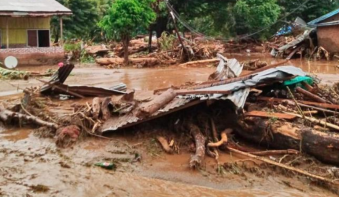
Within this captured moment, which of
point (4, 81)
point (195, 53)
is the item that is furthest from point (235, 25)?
point (4, 81)

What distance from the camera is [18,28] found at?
22.5 meters

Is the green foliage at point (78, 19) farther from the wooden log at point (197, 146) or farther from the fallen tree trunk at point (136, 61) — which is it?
the wooden log at point (197, 146)

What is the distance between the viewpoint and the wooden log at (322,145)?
560 cm

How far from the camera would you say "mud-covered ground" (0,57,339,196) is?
5062mm

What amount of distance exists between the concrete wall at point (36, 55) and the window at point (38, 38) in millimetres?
1917

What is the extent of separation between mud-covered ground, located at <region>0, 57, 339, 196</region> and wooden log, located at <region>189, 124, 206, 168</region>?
0.39 feet

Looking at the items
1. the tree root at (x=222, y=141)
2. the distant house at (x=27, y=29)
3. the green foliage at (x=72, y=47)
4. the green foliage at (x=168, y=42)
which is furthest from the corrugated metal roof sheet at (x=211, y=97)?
the green foliage at (x=72, y=47)

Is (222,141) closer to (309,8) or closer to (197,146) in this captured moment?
(197,146)

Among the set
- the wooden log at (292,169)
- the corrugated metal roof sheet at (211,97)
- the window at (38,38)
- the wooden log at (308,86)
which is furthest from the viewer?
the window at (38,38)

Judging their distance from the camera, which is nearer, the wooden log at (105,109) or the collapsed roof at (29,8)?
the wooden log at (105,109)

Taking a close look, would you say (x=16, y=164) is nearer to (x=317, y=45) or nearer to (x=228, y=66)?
(x=228, y=66)

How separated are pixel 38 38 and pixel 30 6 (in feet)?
9.68

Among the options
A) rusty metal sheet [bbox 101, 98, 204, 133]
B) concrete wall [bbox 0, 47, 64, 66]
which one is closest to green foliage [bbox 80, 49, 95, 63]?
concrete wall [bbox 0, 47, 64, 66]

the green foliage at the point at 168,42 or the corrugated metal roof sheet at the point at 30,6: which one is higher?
the corrugated metal roof sheet at the point at 30,6
